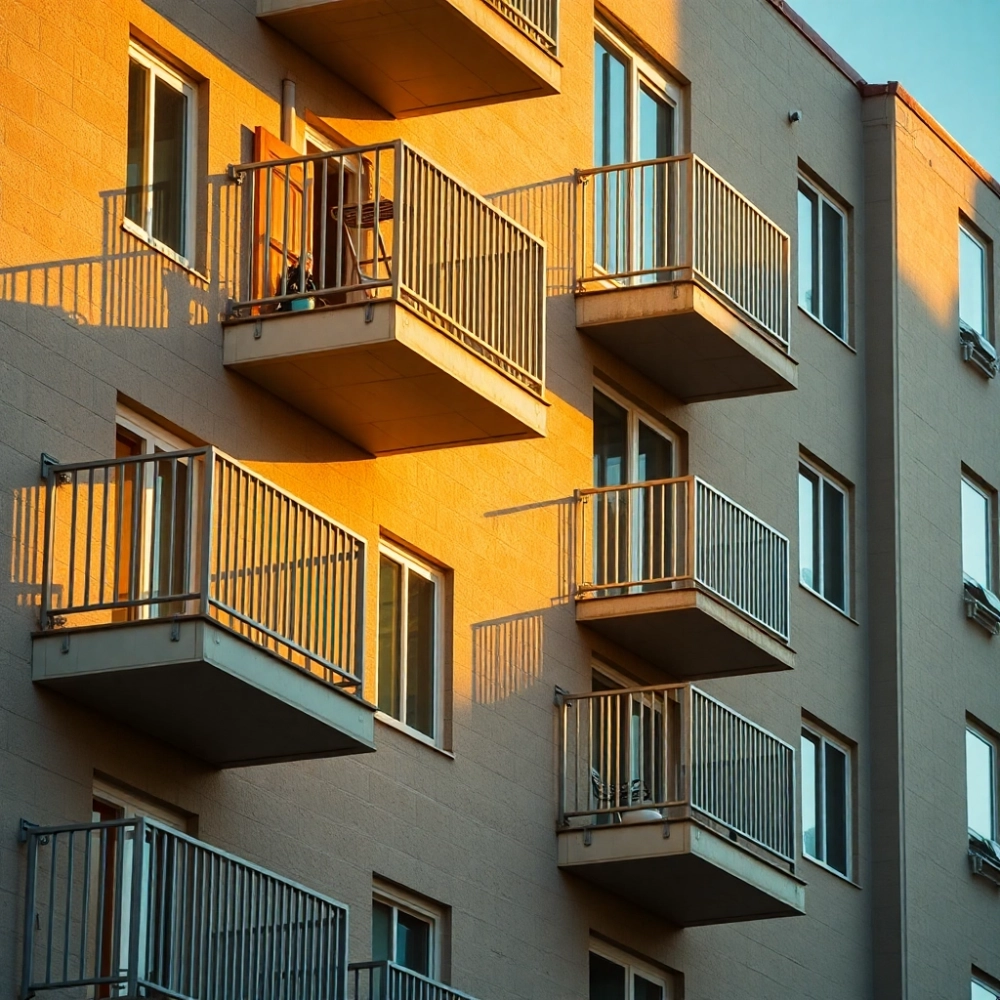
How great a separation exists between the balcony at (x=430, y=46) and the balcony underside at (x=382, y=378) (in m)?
2.82

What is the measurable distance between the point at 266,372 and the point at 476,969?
5.50 metres

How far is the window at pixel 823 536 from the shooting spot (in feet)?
102

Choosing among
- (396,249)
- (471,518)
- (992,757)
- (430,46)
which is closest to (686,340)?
(471,518)

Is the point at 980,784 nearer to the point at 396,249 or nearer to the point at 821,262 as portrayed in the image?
the point at 821,262

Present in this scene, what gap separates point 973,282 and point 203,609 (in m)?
21.0

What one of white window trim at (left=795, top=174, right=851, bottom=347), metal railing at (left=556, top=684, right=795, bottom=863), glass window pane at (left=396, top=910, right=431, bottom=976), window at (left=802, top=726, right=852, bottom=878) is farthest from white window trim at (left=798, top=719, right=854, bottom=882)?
glass window pane at (left=396, top=910, right=431, bottom=976)

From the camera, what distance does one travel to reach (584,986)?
24547mm

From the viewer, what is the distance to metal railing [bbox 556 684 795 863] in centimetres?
2458

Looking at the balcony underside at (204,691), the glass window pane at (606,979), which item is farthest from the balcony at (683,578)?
the balcony underside at (204,691)

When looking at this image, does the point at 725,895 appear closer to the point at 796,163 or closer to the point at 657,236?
the point at 657,236

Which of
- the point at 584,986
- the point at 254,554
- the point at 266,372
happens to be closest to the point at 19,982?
the point at 254,554

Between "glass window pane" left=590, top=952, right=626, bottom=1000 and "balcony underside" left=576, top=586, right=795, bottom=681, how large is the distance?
3043mm

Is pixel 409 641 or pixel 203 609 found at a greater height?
pixel 409 641

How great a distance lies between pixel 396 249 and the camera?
67.7ft
